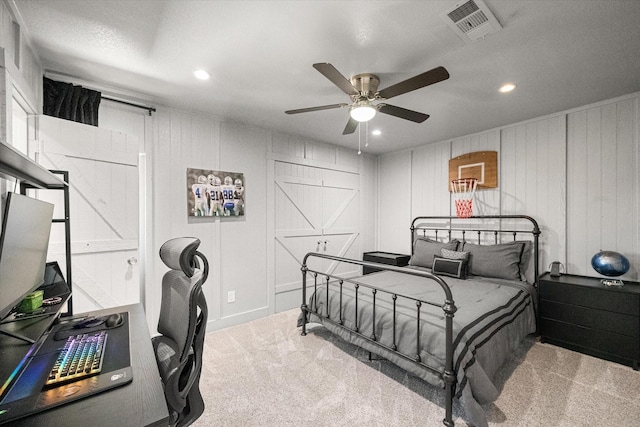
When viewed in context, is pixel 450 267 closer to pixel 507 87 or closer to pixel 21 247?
pixel 507 87

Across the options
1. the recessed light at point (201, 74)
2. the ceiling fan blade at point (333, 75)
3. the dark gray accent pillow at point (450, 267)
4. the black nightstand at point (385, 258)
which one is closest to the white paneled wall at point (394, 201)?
the black nightstand at point (385, 258)

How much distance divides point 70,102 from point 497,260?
476cm

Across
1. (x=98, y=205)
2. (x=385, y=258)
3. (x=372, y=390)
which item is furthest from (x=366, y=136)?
(x=98, y=205)

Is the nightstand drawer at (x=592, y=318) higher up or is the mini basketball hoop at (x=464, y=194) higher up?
the mini basketball hoop at (x=464, y=194)

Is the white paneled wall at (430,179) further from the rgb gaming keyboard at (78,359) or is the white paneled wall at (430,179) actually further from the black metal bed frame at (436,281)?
the rgb gaming keyboard at (78,359)

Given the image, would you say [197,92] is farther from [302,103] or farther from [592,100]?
[592,100]

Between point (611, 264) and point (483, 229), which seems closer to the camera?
point (611, 264)

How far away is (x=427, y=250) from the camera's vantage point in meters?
3.89

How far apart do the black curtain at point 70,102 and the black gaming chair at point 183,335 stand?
188 cm

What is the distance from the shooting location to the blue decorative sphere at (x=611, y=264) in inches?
102

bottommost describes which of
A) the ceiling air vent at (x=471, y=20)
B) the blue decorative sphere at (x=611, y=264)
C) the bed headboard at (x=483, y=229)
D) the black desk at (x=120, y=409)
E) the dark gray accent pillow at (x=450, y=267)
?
the dark gray accent pillow at (x=450, y=267)

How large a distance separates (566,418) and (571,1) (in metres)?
2.66

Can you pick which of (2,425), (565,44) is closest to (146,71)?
(2,425)

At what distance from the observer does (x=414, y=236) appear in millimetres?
4594
